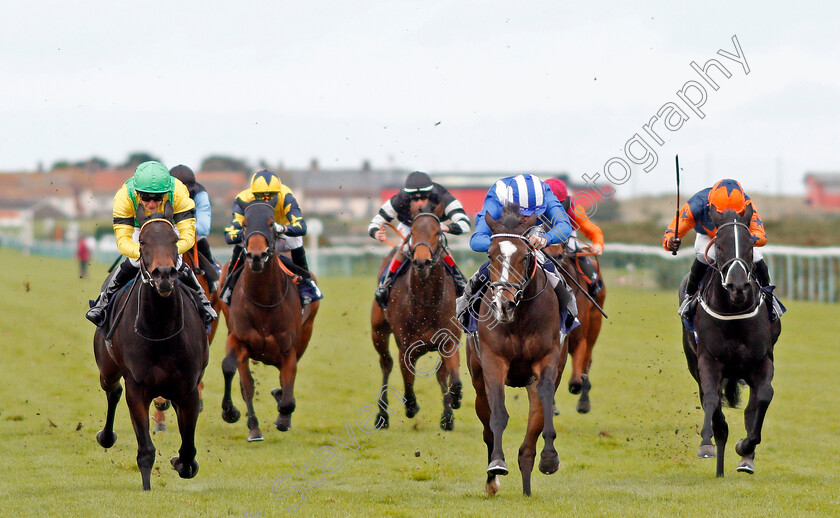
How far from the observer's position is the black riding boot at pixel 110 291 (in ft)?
24.0

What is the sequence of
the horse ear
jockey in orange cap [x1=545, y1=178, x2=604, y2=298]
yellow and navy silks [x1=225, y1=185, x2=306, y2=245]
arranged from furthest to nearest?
jockey in orange cap [x1=545, y1=178, x2=604, y2=298], yellow and navy silks [x1=225, y1=185, x2=306, y2=245], the horse ear

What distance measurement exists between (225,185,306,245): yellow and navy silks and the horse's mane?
2.81 meters

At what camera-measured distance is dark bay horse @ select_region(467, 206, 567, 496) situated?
6457mm

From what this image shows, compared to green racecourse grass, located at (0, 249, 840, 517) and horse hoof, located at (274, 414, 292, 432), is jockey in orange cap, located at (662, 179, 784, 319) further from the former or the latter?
horse hoof, located at (274, 414, 292, 432)

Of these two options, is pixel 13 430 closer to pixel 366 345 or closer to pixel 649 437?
pixel 649 437

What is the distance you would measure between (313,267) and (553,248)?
22814 mm

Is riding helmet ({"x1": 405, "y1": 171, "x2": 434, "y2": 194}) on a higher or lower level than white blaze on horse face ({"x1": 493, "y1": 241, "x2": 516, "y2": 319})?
higher

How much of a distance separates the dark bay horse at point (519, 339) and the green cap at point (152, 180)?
6.49ft

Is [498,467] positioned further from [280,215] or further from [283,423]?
[280,215]

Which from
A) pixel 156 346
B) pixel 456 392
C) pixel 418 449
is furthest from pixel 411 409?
pixel 156 346

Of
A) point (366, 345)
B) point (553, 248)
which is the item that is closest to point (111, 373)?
point (553, 248)

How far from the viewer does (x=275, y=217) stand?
9531 millimetres

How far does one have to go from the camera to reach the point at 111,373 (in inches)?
306

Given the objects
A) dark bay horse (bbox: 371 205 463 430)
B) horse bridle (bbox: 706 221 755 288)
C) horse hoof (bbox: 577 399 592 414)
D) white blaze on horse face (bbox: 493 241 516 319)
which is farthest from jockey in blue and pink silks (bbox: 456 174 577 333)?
horse hoof (bbox: 577 399 592 414)
